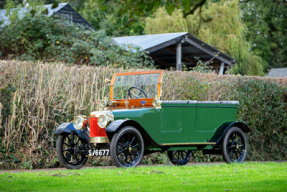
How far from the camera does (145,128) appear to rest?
6715mm

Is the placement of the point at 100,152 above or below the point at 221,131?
below

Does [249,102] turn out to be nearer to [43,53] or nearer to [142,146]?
[142,146]

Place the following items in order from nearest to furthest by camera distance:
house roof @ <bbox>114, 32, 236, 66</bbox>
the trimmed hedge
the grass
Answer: the grass
the trimmed hedge
house roof @ <bbox>114, 32, 236, 66</bbox>

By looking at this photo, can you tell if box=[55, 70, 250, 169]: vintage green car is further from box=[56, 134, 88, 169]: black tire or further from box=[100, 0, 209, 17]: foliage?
box=[100, 0, 209, 17]: foliage

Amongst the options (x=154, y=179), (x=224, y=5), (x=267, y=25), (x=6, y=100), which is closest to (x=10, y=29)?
(x=6, y=100)

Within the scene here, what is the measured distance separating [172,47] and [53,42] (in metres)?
6.05

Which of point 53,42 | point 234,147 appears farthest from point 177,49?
point 234,147

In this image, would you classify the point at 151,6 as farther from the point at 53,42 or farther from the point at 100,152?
the point at 53,42

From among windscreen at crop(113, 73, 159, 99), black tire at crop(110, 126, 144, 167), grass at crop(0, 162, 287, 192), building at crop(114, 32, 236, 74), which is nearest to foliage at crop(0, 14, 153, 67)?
building at crop(114, 32, 236, 74)

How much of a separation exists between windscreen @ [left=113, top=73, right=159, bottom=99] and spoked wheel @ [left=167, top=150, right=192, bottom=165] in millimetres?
1555

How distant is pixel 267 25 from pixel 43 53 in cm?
2859

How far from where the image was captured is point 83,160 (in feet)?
23.4

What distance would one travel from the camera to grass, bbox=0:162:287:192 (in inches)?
191

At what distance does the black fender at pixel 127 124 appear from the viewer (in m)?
6.17
